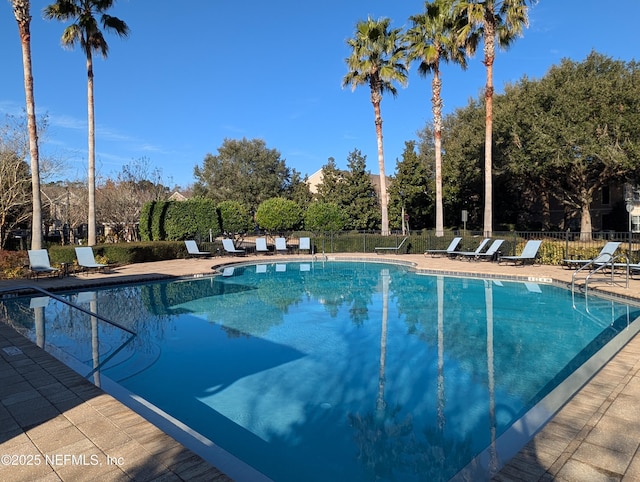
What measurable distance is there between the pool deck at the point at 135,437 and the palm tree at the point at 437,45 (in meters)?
17.2

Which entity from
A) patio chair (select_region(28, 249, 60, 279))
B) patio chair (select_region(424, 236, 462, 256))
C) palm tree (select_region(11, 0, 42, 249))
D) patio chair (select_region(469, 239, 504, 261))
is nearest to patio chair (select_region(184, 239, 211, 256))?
palm tree (select_region(11, 0, 42, 249))

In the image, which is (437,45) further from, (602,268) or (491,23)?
(602,268)

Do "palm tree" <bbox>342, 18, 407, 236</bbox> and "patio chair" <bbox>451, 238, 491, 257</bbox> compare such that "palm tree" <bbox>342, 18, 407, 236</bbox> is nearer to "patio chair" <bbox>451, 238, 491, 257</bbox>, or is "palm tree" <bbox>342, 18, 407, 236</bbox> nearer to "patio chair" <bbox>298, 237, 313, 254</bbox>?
"patio chair" <bbox>298, 237, 313, 254</bbox>

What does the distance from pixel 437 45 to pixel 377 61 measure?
321 cm

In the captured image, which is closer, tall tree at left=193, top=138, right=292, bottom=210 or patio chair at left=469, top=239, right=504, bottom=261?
patio chair at left=469, top=239, right=504, bottom=261

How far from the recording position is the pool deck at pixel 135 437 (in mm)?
2514

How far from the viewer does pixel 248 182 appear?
4153cm

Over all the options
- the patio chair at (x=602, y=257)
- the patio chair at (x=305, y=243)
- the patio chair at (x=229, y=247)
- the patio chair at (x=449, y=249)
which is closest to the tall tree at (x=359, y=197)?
the patio chair at (x=305, y=243)

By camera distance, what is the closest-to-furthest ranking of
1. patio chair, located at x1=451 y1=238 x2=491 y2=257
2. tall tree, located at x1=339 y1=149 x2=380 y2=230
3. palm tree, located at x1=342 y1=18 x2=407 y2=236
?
1. patio chair, located at x1=451 y1=238 x2=491 y2=257
2. palm tree, located at x1=342 y1=18 x2=407 y2=236
3. tall tree, located at x1=339 y1=149 x2=380 y2=230

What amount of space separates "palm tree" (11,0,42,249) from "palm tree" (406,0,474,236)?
51.3ft

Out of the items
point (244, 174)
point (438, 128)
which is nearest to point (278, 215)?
point (438, 128)

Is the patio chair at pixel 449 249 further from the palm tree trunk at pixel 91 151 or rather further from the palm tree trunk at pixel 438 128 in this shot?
the palm tree trunk at pixel 91 151

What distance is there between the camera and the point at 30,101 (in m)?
14.6

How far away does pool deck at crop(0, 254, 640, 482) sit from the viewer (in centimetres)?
251
